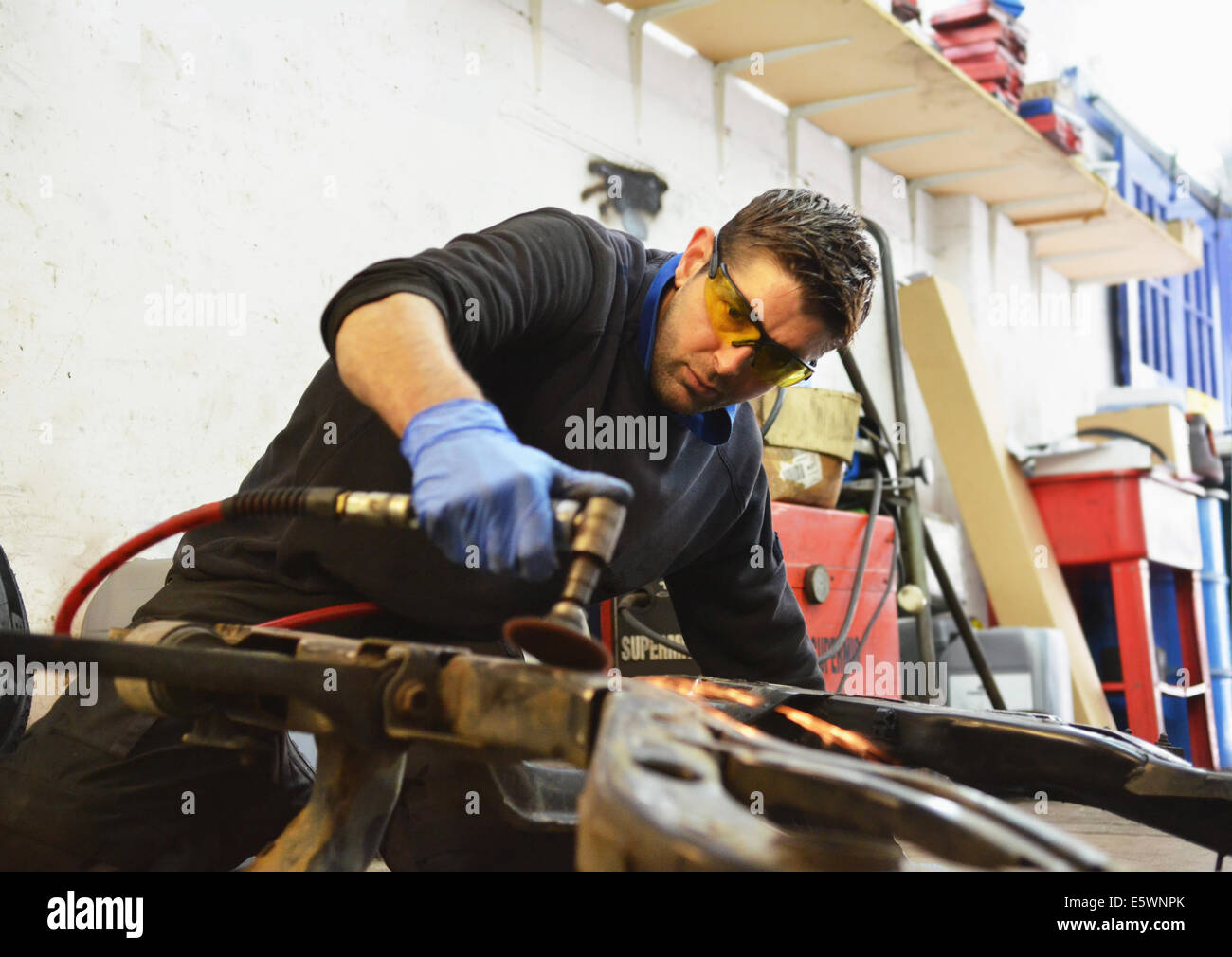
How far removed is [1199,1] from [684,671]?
245 inches

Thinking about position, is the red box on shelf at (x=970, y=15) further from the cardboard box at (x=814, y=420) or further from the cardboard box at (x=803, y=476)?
the cardboard box at (x=803, y=476)

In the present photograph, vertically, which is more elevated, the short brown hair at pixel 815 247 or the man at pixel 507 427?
the short brown hair at pixel 815 247

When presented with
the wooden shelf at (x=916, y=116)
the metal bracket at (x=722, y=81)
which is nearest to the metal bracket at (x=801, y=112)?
the wooden shelf at (x=916, y=116)

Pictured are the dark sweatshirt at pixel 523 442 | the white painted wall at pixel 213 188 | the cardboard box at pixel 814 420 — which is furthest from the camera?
the cardboard box at pixel 814 420

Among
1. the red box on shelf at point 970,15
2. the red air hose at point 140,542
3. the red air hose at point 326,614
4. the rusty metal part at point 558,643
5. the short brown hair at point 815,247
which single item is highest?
the red box on shelf at point 970,15

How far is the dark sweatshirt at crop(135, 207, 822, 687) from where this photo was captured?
60.4 inches

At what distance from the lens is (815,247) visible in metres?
1.63

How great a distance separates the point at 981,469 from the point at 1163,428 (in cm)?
99

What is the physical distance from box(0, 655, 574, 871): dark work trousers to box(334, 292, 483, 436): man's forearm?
48cm

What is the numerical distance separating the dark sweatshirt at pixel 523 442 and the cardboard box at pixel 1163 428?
12.4ft

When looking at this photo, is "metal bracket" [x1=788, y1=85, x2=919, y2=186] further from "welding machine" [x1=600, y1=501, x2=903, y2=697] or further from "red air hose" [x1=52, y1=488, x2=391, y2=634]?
"red air hose" [x1=52, y1=488, x2=391, y2=634]

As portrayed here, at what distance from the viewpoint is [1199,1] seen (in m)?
6.89

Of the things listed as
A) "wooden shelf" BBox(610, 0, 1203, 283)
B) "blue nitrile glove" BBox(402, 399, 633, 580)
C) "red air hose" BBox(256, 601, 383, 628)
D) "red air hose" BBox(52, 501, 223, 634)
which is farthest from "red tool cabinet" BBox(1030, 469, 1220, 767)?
"red air hose" BBox(52, 501, 223, 634)

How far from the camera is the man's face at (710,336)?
1.63m
